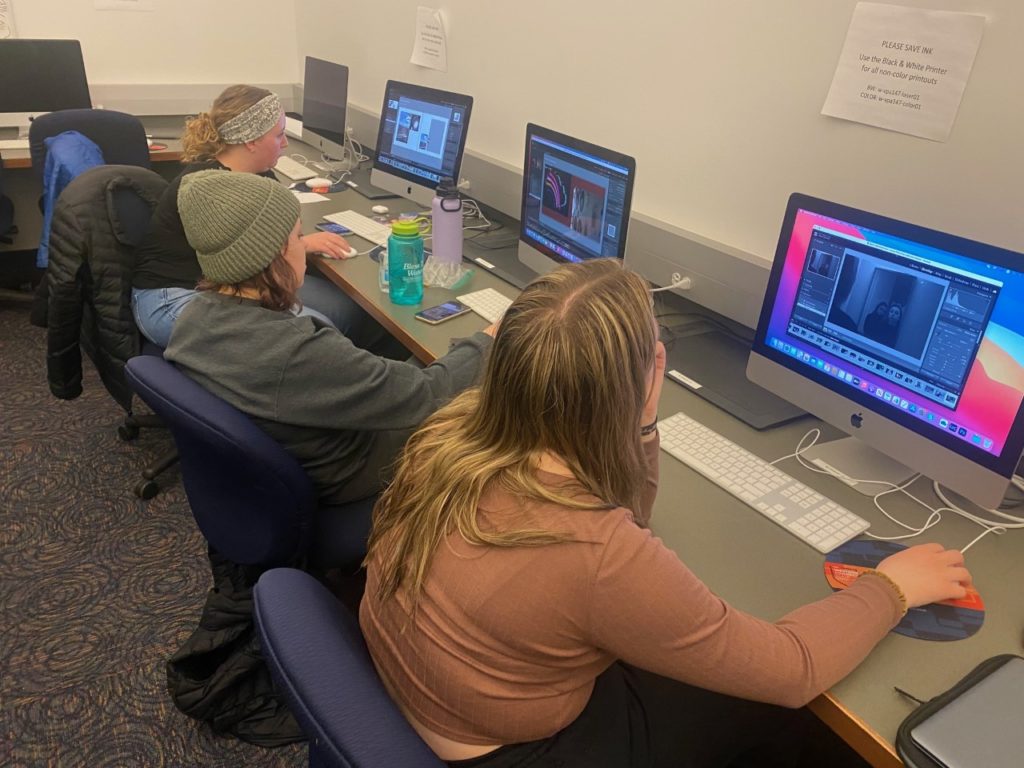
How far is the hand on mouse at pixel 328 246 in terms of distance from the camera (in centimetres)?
221

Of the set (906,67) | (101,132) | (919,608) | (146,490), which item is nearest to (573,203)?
(906,67)

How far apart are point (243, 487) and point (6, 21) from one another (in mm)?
3243

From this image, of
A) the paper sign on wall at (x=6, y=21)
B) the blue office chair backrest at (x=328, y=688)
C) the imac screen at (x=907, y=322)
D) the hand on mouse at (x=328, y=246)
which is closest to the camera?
the blue office chair backrest at (x=328, y=688)

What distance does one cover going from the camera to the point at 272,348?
4.27ft

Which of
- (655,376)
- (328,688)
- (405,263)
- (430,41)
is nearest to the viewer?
(328,688)

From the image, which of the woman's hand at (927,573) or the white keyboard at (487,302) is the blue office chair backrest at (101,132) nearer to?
the white keyboard at (487,302)

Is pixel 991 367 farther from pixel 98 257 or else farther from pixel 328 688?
pixel 98 257

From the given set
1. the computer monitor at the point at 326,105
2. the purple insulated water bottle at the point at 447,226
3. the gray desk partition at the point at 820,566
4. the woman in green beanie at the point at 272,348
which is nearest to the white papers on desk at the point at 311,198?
the computer monitor at the point at 326,105

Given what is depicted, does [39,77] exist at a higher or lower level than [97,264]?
higher

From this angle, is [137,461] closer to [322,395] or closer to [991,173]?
[322,395]

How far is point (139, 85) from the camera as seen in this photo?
3705mm

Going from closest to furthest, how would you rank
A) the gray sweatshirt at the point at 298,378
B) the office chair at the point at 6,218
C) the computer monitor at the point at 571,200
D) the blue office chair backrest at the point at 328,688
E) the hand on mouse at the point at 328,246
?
1. the blue office chair backrest at the point at 328,688
2. the gray sweatshirt at the point at 298,378
3. the computer monitor at the point at 571,200
4. the hand on mouse at the point at 328,246
5. the office chair at the point at 6,218

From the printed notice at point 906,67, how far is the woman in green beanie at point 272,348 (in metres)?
1.02

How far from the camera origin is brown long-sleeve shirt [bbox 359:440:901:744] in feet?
2.66
